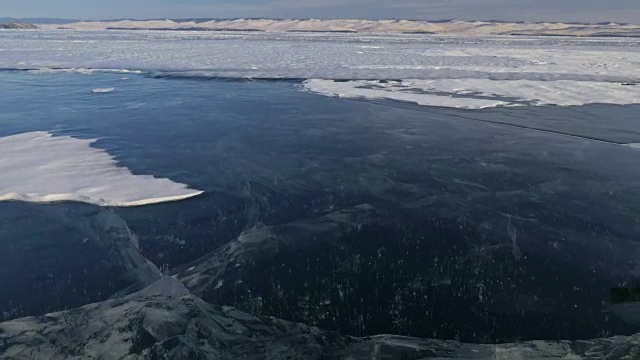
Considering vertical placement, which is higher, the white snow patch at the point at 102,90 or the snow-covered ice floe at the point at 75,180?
the white snow patch at the point at 102,90

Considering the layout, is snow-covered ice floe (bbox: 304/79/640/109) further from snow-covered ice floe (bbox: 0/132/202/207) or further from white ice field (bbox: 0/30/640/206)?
snow-covered ice floe (bbox: 0/132/202/207)

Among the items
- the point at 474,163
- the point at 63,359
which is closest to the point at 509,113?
the point at 474,163

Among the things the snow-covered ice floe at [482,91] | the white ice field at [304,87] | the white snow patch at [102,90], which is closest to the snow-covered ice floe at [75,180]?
the white ice field at [304,87]

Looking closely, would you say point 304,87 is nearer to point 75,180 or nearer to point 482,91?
point 482,91

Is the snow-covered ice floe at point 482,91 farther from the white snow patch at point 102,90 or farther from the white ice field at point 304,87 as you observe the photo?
the white snow patch at point 102,90

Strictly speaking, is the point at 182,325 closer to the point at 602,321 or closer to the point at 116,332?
the point at 116,332

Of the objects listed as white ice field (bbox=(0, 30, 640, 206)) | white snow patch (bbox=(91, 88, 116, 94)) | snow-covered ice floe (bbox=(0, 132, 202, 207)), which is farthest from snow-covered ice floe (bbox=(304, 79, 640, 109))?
snow-covered ice floe (bbox=(0, 132, 202, 207))
